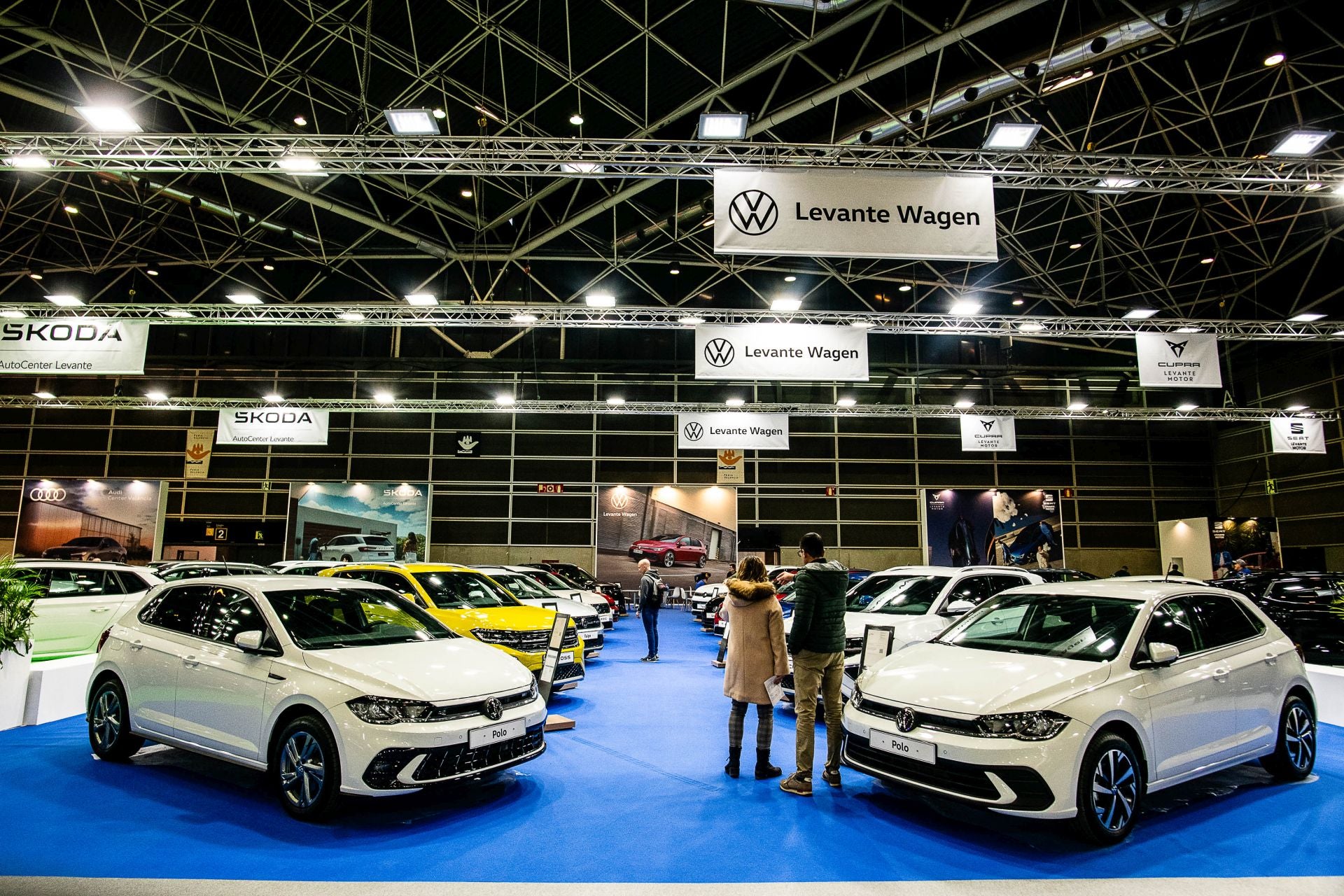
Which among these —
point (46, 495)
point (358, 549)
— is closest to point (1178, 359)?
point (358, 549)

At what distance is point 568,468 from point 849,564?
1067 centimetres

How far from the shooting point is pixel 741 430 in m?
18.2

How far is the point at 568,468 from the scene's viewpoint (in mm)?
25984

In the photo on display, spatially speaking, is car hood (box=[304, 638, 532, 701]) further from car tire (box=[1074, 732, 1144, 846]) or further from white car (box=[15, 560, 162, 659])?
white car (box=[15, 560, 162, 659])

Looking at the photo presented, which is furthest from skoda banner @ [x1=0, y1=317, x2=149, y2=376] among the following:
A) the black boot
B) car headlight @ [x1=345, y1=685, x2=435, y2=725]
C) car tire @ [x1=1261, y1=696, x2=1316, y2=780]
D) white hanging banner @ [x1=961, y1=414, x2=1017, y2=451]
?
white hanging banner @ [x1=961, y1=414, x2=1017, y2=451]

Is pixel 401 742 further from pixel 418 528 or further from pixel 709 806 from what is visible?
pixel 418 528

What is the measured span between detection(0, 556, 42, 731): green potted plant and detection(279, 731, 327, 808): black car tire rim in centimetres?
385

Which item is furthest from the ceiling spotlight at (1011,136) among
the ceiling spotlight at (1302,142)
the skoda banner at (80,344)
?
the skoda banner at (80,344)

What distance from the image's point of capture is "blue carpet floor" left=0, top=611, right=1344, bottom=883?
3.75 m

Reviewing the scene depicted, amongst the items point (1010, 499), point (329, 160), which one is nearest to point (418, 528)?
point (329, 160)

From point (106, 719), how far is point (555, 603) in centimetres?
605

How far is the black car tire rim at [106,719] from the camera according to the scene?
547 centimetres

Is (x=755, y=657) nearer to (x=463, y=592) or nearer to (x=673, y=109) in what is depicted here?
(x=463, y=592)

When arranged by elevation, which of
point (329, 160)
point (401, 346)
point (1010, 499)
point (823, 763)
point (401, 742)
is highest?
point (401, 346)
